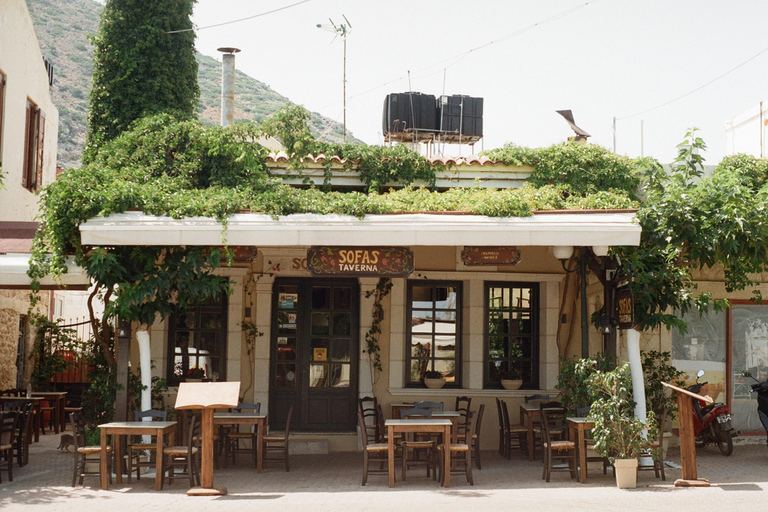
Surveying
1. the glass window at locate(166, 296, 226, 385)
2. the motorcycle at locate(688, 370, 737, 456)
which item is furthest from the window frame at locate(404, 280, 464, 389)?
the motorcycle at locate(688, 370, 737, 456)

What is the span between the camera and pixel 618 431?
793 centimetres

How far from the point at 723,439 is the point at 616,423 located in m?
3.35

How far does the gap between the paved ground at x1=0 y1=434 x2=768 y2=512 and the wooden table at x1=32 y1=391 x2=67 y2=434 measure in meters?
4.34

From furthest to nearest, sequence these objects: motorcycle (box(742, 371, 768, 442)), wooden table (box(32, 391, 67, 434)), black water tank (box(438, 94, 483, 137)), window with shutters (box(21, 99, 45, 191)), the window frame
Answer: window with shutters (box(21, 99, 45, 191))
black water tank (box(438, 94, 483, 137))
wooden table (box(32, 391, 67, 434))
the window frame
motorcycle (box(742, 371, 768, 442))

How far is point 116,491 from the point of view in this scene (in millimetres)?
7855

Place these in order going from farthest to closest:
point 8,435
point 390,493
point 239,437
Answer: point 239,437 → point 8,435 → point 390,493

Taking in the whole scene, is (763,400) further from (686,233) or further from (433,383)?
(433,383)

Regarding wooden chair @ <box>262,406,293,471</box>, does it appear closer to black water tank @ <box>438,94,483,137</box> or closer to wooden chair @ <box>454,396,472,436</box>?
wooden chair @ <box>454,396,472,436</box>

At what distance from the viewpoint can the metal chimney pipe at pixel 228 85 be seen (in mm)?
15672

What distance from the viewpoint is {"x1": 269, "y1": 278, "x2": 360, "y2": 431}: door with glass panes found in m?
11.5

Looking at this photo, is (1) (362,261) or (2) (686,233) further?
(1) (362,261)

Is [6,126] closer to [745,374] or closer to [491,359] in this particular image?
[491,359]

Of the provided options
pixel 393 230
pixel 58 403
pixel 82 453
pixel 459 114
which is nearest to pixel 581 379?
pixel 393 230

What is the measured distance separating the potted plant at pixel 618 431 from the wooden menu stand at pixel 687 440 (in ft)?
1.19
